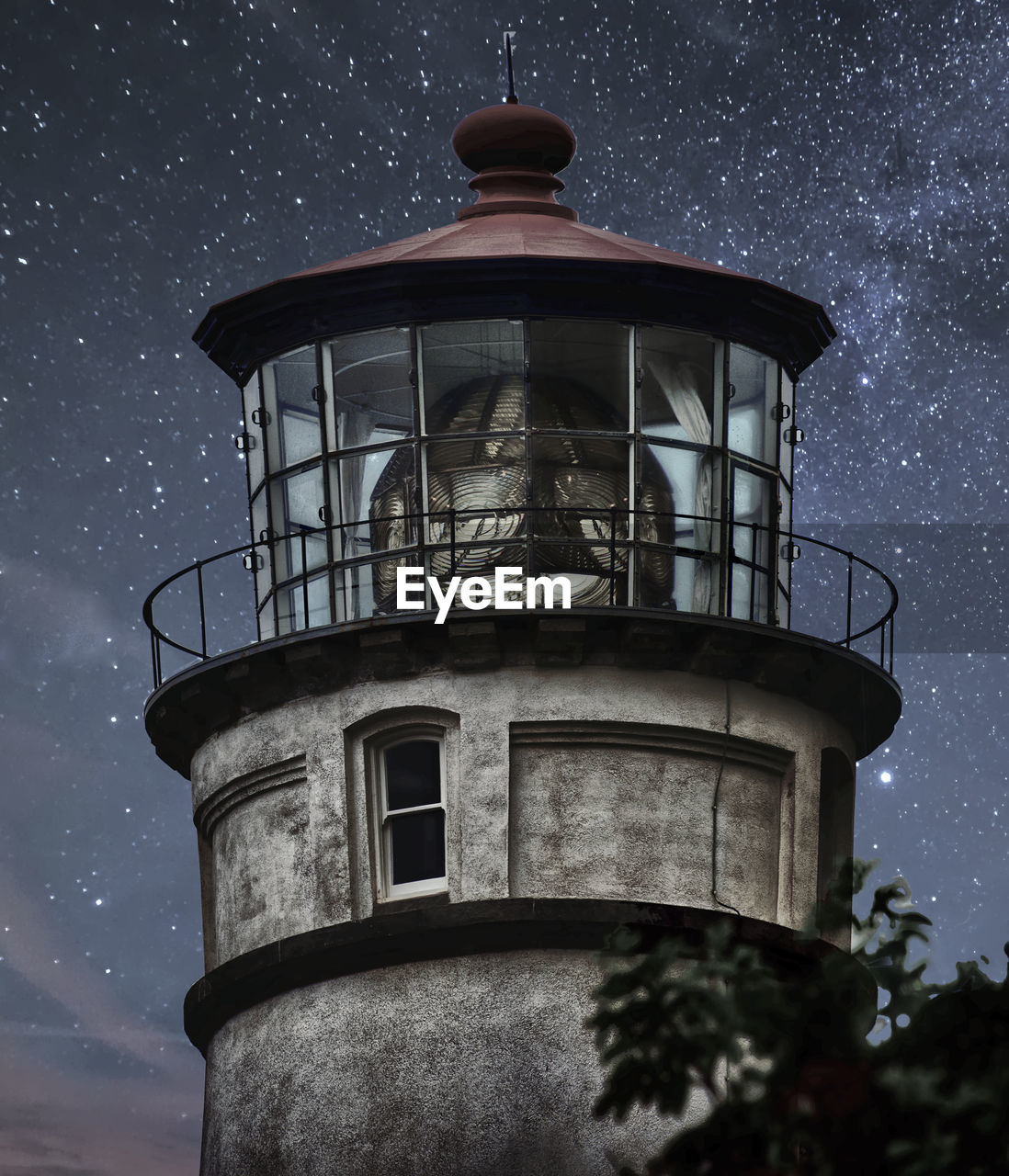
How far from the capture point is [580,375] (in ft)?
85.1

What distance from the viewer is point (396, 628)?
24656 mm

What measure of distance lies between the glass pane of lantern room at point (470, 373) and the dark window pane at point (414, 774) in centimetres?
325

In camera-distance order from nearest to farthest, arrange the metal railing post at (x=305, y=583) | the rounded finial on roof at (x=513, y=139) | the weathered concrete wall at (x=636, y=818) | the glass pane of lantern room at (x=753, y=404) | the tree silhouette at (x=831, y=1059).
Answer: the tree silhouette at (x=831, y=1059) < the weathered concrete wall at (x=636, y=818) < the metal railing post at (x=305, y=583) < the glass pane of lantern room at (x=753, y=404) < the rounded finial on roof at (x=513, y=139)

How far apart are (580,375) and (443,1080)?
288 inches

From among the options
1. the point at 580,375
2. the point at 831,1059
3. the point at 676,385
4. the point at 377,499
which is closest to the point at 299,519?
the point at 377,499

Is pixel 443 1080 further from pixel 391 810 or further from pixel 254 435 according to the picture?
pixel 254 435

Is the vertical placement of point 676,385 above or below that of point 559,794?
above

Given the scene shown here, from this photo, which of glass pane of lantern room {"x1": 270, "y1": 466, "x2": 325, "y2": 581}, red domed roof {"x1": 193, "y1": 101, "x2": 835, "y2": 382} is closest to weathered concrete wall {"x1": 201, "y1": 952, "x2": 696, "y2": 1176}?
glass pane of lantern room {"x1": 270, "y1": 466, "x2": 325, "y2": 581}

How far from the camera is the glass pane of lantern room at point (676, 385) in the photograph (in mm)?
26000

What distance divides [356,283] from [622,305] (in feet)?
8.97

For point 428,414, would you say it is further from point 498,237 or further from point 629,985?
point 629,985

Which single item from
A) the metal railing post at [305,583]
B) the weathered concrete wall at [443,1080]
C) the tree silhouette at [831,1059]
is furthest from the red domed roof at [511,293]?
the tree silhouette at [831,1059]

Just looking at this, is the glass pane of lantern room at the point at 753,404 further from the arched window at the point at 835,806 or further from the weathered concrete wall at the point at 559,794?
the arched window at the point at 835,806

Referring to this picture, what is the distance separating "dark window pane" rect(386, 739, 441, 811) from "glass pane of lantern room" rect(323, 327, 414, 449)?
3.19 metres
